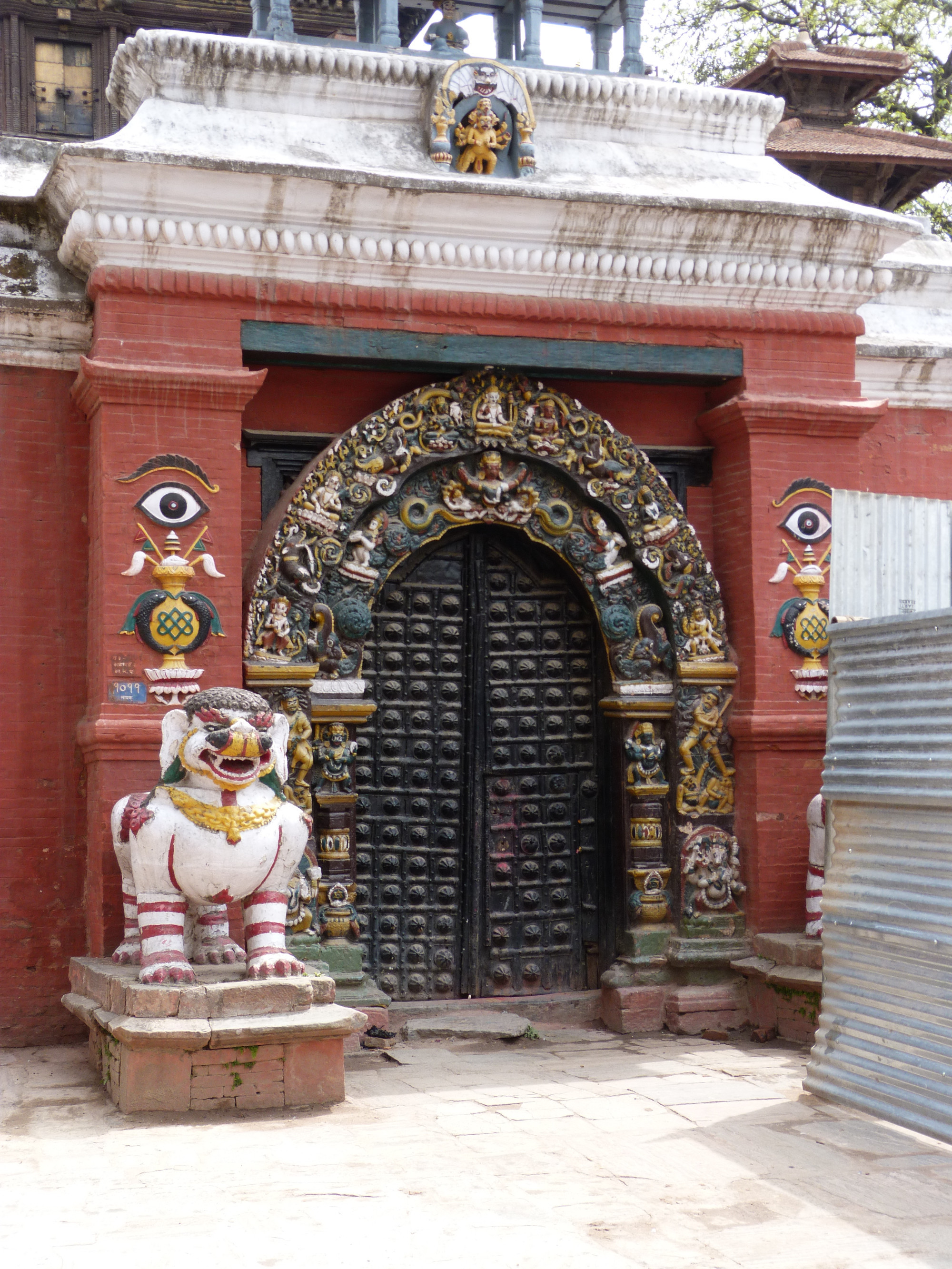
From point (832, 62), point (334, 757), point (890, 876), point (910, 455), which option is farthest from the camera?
point (832, 62)

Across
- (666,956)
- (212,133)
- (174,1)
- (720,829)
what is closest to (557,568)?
(720,829)

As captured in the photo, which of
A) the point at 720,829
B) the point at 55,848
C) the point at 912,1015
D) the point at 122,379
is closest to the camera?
the point at 912,1015

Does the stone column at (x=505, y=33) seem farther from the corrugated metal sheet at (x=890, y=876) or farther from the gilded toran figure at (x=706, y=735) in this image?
the corrugated metal sheet at (x=890, y=876)

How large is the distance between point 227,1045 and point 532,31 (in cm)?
606

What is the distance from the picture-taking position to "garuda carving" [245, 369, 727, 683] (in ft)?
25.0

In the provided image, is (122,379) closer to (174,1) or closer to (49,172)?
(49,172)

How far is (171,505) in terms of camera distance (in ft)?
24.0

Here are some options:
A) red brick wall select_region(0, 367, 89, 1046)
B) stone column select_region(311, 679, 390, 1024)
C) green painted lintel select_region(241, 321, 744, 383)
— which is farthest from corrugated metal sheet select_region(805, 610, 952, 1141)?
red brick wall select_region(0, 367, 89, 1046)

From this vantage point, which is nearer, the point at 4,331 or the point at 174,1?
the point at 4,331

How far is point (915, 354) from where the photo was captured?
909 cm

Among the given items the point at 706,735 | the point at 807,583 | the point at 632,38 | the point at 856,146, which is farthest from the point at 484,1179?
the point at 856,146

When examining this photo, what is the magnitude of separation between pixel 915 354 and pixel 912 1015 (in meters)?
4.62

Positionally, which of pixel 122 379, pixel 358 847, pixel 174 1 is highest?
pixel 174 1

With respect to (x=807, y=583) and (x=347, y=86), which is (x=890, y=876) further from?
(x=347, y=86)
